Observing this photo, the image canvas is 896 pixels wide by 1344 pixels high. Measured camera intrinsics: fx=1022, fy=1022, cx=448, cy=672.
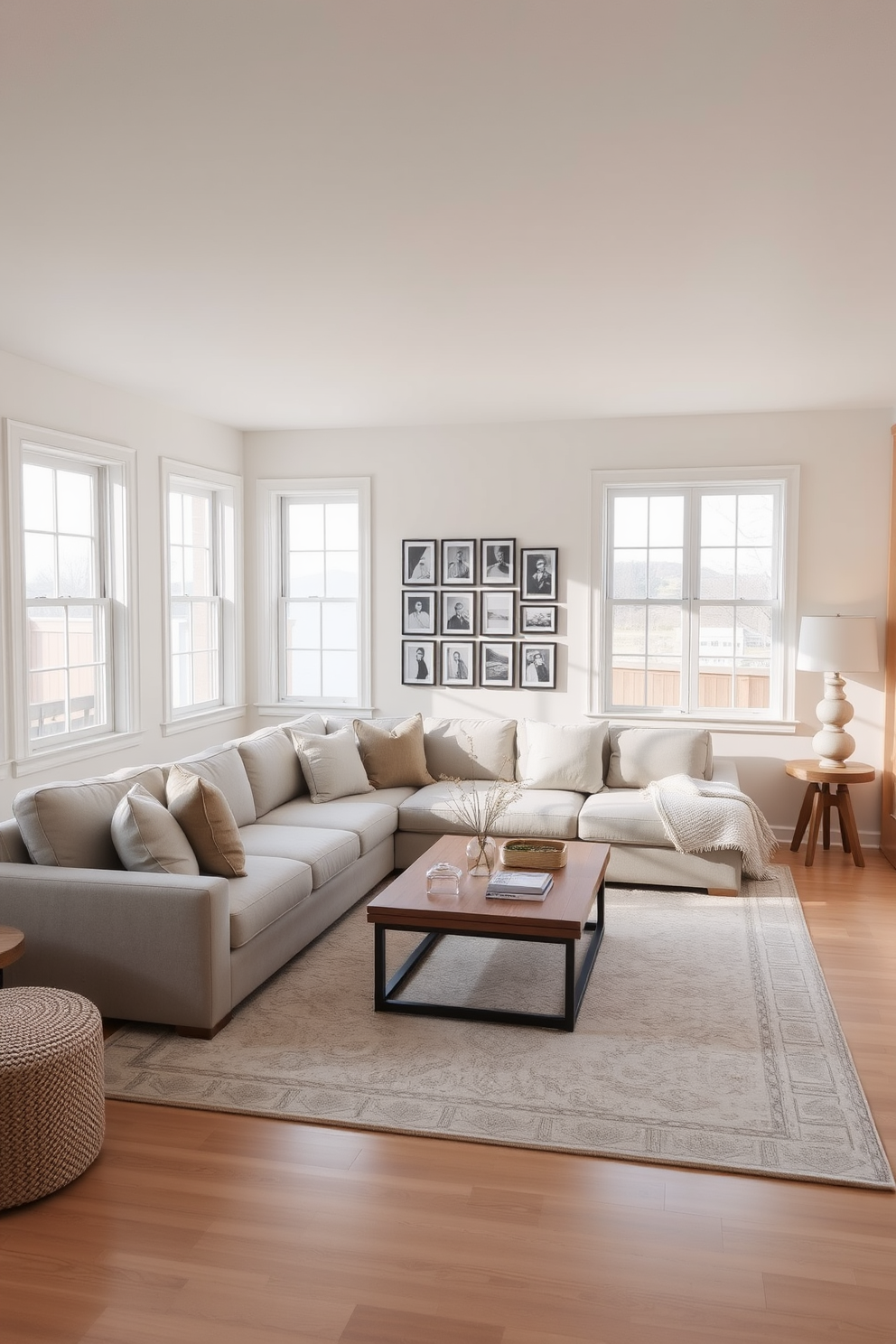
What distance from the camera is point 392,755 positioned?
6.11 m

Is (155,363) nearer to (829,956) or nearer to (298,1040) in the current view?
(298,1040)

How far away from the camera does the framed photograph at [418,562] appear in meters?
7.08

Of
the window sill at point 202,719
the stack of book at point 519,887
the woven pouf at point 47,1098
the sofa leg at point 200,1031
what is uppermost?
the window sill at point 202,719

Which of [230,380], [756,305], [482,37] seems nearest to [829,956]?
[756,305]

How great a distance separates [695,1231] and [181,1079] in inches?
65.0

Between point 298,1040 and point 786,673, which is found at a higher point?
point 786,673

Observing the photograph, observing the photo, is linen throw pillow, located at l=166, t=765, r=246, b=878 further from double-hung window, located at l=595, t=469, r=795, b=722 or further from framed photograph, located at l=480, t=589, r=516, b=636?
double-hung window, located at l=595, t=469, r=795, b=722

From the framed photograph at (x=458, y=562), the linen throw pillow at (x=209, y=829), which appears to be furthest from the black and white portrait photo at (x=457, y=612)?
the linen throw pillow at (x=209, y=829)

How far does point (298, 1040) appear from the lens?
11.6ft

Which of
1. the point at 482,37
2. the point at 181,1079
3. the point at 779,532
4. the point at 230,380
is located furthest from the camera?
the point at 779,532

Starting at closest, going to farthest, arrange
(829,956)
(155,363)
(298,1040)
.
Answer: (298,1040) < (829,956) < (155,363)

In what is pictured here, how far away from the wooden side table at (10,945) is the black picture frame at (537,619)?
4.13 metres

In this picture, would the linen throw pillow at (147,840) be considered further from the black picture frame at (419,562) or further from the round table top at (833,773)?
the round table top at (833,773)

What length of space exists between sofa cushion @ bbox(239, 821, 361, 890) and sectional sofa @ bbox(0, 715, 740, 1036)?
0.5 inches
